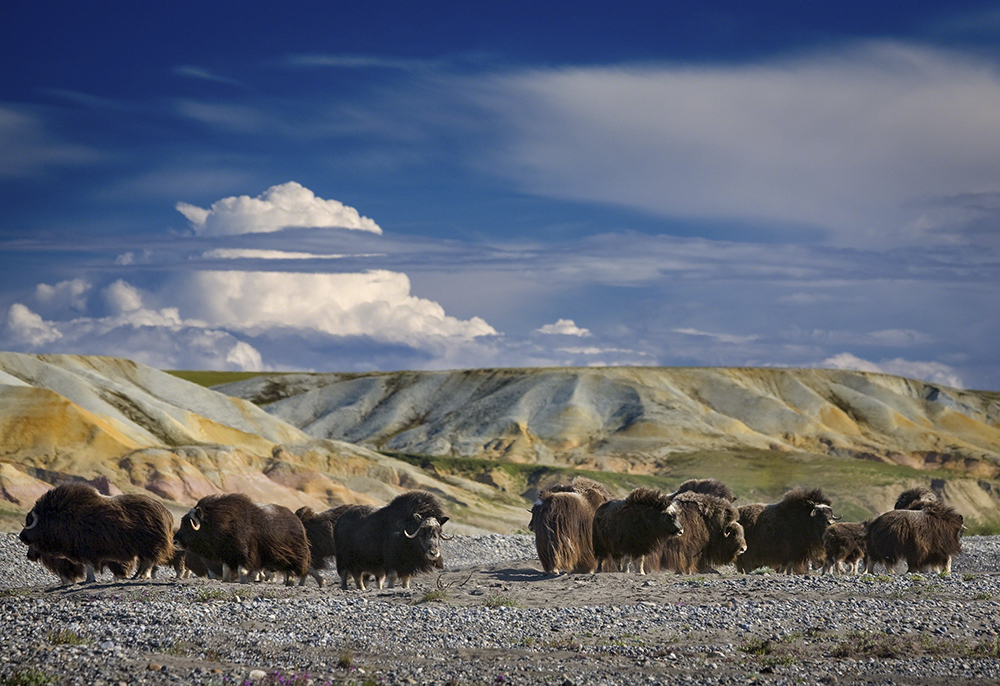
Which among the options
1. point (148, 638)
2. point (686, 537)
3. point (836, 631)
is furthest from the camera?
point (686, 537)

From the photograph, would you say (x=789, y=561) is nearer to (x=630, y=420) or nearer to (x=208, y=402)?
(x=208, y=402)

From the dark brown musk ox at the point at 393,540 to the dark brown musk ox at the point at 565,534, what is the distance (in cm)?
289

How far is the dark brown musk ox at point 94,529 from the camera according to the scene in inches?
775

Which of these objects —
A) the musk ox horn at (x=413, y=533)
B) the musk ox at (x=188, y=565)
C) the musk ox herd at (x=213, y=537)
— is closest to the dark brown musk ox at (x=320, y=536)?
the musk ox herd at (x=213, y=537)

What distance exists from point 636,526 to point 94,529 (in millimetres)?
11942

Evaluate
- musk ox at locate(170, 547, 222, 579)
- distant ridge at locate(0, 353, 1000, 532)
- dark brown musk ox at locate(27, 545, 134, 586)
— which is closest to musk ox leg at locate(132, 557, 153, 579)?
dark brown musk ox at locate(27, 545, 134, 586)

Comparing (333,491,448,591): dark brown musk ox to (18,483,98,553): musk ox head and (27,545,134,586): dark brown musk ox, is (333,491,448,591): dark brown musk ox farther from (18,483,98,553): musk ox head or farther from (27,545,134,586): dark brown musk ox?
(18,483,98,553): musk ox head

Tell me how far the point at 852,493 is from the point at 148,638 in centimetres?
5882

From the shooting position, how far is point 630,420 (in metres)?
104

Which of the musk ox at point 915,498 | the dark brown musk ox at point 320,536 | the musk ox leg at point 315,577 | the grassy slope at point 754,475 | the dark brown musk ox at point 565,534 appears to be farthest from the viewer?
the grassy slope at point 754,475

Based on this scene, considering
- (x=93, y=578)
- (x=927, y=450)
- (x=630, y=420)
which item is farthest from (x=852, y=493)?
(x=93, y=578)

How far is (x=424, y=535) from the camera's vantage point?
20.3 m

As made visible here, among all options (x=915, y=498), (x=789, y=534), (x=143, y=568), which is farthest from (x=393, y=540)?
(x=915, y=498)

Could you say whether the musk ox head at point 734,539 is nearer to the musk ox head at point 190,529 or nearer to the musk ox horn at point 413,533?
the musk ox horn at point 413,533
